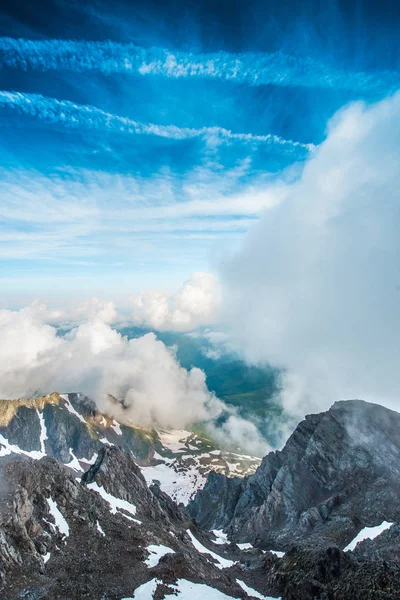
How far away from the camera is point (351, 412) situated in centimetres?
11588

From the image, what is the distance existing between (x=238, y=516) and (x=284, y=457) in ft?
104

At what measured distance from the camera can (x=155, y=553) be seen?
2207 inches

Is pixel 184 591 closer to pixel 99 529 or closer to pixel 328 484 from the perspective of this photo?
pixel 99 529

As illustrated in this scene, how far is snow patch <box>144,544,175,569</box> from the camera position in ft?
168

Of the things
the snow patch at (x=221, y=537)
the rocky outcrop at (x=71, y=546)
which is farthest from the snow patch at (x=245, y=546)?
the rocky outcrop at (x=71, y=546)

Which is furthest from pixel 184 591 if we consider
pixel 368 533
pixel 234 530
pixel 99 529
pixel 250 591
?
pixel 234 530

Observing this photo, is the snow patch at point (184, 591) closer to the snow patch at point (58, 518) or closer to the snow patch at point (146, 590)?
the snow patch at point (146, 590)

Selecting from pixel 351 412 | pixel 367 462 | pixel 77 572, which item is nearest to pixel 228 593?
pixel 77 572

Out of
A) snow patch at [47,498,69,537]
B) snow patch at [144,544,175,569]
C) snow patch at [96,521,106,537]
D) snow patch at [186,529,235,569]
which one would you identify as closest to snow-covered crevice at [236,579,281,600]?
snow patch at [186,529,235,569]

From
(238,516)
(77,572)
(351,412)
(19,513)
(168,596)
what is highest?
(351,412)

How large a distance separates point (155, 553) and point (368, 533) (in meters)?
52.7

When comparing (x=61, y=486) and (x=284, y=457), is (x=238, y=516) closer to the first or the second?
(x=284, y=457)

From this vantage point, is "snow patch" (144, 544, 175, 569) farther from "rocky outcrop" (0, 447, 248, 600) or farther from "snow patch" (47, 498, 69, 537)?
"snow patch" (47, 498, 69, 537)

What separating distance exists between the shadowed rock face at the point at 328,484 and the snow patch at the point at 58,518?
59440 mm
